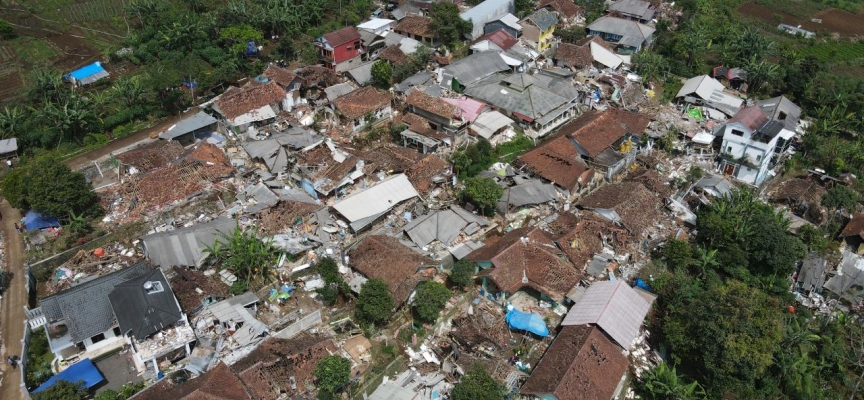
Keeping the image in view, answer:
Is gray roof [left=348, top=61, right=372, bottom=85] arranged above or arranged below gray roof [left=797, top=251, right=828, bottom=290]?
above

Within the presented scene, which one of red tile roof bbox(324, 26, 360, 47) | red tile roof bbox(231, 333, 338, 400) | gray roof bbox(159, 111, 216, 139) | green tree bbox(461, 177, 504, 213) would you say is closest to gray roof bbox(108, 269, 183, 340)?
red tile roof bbox(231, 333, 338, 400)

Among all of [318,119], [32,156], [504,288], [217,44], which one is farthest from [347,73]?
[504,288]

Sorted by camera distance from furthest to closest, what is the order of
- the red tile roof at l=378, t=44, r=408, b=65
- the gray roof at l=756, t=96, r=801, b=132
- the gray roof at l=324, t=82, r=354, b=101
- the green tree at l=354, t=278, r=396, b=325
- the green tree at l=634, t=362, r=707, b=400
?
the red tile roof at l=378, t=44, r=408, b=65 → the gray roof at l=324, t=82, r=354, b=101 → the gray roof at l=756, t=96, r=801, b=132 → the green tree at l=354, t=278, r=396, b=325 → the green tree at l=634, t=362, r=707, b=400

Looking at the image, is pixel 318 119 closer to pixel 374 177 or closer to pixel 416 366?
pixel 374 177

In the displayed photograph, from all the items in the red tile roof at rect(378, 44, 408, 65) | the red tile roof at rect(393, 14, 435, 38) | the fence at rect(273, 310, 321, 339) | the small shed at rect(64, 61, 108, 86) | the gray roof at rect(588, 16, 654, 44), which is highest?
the red tile roof at rect(393, 14, 435, 38)

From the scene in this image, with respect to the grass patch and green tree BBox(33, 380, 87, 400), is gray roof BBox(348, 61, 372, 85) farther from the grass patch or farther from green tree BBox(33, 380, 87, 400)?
green tree BBox(33, 380, 87, 400)

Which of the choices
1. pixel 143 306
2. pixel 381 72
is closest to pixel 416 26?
pixel 381 72

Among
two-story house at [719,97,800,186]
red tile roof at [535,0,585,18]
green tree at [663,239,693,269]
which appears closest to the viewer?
green tree at [663,239,693,269]

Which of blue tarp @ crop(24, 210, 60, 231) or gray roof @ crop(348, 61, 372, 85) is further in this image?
gray roof @ crop(348, 61, 372, 85)
